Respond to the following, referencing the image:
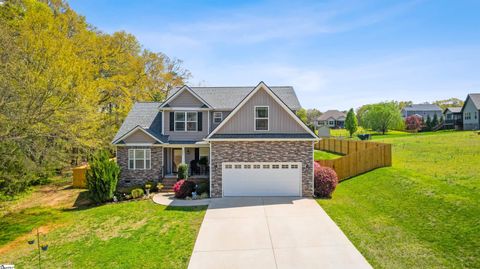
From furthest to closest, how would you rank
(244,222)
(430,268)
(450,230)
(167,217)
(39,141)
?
(39,141) < (167,217) < (244,222) < (450,230) < (430,268)

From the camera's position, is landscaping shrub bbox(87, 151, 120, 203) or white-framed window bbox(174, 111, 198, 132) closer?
landscaping shrub bbox(87, 151, 120, 203)

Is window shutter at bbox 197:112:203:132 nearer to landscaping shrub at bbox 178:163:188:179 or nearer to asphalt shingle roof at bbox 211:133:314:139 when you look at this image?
landscaping shrub at bbox 178:163:188:179

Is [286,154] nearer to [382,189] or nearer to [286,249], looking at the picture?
[382,189]

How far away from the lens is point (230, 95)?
2291 cm

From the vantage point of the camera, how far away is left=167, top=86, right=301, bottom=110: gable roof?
860 inches

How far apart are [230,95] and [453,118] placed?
61.9m

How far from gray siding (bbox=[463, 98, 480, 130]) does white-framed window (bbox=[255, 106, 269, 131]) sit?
48.6 meters

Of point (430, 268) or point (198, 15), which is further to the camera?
point (198, 15)

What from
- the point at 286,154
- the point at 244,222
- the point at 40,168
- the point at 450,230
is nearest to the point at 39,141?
the point at 40,168

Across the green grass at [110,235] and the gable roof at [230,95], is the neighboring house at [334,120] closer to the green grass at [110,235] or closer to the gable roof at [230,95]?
the gable roof at [230,95]

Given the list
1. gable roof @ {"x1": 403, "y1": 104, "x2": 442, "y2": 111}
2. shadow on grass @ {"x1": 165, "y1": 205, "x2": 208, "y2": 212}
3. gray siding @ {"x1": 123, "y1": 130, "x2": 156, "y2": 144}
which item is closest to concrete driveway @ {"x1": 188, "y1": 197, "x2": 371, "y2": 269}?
shadow on grass @ {"x1": 165, "y1": 205, "x2": 208, "y2": 212}

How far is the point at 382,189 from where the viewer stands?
15883mm

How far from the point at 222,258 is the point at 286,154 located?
28.4 ft

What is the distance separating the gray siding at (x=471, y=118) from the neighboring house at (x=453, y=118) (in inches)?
96.6
